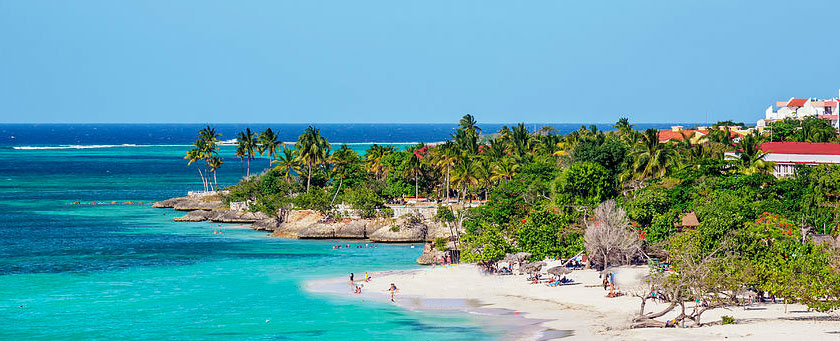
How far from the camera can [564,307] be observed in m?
61.1

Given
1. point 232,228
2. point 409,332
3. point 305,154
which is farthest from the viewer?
point 305,154

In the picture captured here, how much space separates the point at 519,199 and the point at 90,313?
38331 mm

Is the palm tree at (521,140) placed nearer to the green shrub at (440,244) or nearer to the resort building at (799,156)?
the resort building at (799,156)

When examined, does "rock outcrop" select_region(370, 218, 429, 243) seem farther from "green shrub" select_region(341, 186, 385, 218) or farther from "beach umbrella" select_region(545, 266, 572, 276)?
"beach umbrella" select_region(545, 266, 572, 276)

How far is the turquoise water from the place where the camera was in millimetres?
57562

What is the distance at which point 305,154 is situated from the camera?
118m

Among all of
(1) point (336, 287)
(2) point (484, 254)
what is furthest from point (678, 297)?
(1) point (336, 287)

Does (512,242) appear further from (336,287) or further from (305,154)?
(305,154)

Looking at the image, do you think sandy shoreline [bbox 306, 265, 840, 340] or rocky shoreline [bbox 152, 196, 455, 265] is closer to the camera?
sandy shoreline [bbox 306, 265, 840, 340]

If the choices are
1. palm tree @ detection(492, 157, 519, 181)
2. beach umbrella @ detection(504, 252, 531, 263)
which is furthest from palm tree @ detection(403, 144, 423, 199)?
beach umbrella @ detection(504, 252, 531, 263)

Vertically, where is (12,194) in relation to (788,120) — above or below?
below

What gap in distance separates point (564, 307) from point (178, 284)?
30199 millimetres

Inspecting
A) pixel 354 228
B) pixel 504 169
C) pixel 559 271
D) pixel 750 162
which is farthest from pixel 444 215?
pixel 559 271

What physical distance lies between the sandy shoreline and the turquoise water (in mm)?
2875
